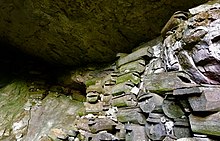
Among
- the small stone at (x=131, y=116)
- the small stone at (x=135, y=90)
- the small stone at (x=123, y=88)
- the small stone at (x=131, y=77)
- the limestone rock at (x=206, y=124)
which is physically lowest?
the limestone rock at (x=206, y=124)

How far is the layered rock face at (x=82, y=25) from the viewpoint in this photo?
2473 mm

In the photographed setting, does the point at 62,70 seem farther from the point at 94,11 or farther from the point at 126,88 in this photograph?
the point at 126,88

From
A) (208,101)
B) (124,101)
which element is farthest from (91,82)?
(208,101)

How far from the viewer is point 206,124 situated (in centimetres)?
132

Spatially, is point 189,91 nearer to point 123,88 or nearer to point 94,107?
point 123,88

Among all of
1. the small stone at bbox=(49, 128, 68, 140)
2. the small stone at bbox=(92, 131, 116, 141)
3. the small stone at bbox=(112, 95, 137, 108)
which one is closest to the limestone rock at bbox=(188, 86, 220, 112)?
the small stone at bbox=(112, 95, 137, 108)

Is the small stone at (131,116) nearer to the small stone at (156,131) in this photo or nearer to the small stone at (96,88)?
the small stone at (156,131)

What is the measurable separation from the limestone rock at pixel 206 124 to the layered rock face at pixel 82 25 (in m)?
1.20

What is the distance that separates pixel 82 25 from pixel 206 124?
2.06 m

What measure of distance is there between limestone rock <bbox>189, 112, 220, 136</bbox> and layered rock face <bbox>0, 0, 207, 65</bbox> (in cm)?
Answer: 120

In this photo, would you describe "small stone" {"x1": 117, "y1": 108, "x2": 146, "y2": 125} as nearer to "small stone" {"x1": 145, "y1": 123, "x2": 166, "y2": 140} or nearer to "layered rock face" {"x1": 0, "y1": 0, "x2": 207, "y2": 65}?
"small stone" {"x1": 145, "y1": 123, "x2": 166, "y2": 140}

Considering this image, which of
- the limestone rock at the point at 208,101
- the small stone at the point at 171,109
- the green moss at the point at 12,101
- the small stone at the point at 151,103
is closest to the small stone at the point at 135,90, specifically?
the small stone at the point at 151,103

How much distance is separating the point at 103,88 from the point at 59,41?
3.53ft

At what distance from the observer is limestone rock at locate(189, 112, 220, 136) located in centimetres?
128
